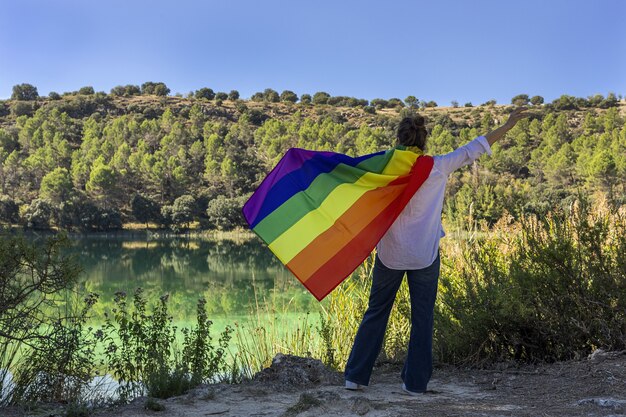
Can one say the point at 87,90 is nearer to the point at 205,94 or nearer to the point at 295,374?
the point at 205,94

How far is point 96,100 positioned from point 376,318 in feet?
311

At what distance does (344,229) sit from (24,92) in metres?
105

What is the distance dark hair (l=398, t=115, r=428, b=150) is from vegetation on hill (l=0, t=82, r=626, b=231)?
102 ft

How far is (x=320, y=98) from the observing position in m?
110

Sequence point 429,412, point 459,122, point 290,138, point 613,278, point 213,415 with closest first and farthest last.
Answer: point 429,412 → point 213,415 → point 613,278 → point 290,138 → point 459,122

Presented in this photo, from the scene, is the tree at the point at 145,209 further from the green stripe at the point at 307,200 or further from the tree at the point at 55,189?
the green stripe at the point at 307,200

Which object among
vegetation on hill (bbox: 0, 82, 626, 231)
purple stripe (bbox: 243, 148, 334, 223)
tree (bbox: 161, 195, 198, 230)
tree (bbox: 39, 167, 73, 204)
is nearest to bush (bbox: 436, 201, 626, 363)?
purple stripe (bbox: 243, 148, 334, 223)

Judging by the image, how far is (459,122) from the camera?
78.4m

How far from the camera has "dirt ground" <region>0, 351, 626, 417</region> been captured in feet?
8.25

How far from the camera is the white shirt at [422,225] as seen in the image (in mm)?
2848

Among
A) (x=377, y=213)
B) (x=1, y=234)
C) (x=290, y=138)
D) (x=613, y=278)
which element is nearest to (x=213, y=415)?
(x=377, y=213)

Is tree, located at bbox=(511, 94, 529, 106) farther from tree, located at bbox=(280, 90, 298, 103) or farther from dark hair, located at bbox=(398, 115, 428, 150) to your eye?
dark hair, located at bbox=(398, 115, 428, 150)

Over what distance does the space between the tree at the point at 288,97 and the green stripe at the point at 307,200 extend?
4023 inches

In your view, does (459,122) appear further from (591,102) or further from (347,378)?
(347,378)
